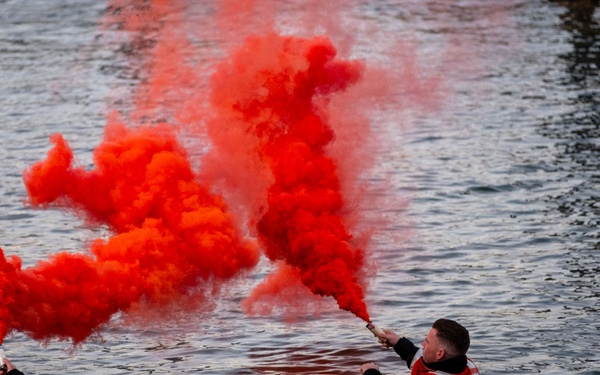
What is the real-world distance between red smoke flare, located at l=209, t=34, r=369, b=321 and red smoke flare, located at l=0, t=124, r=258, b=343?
66 cm

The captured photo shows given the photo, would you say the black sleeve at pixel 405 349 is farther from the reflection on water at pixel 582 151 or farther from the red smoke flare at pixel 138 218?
the reflection on water at pixel 582 151

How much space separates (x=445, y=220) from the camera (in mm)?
17234

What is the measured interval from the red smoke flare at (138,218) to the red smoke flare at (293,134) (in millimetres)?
658

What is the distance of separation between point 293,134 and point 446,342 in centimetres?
359

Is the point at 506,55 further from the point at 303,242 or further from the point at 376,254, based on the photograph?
the point at 303,242

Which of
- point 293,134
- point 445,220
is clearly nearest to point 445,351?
point 293,134

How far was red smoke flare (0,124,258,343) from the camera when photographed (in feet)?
33.7

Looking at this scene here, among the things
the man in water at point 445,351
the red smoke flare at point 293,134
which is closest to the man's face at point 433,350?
the man in water at point 445,351

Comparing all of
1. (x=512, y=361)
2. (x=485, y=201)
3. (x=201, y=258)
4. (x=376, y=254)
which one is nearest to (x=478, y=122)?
(x=485, y=201)

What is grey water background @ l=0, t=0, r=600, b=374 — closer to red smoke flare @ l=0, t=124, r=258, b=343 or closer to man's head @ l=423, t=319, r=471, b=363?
red smoke flare @ l=0, t=124, r=258, b=343

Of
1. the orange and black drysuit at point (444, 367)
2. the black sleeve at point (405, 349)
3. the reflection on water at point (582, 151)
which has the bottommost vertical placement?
the reflection on water at point (582, 151)

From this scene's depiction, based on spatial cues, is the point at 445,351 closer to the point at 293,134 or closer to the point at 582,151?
the point at 293,134

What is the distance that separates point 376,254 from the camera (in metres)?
15.7

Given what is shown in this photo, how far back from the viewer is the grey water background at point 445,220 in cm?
1230
